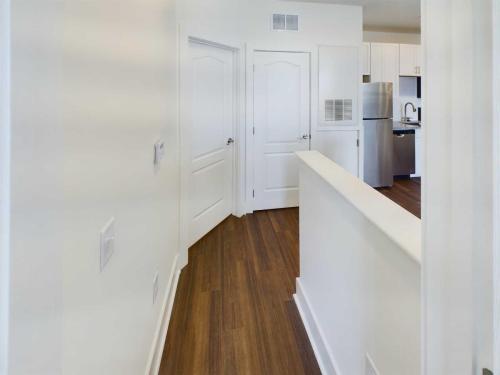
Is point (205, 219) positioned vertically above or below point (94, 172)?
below

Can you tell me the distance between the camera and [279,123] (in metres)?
4.45

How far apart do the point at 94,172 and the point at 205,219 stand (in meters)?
2.66

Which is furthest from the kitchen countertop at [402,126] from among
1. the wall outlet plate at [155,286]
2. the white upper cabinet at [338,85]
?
the wall outlet plate at [155,286]

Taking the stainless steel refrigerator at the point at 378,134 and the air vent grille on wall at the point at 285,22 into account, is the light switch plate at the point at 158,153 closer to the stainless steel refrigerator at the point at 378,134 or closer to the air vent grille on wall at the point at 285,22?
the air vent grille on wall at the point at 285,22

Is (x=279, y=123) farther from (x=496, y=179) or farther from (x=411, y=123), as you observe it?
(x=496, y=179)

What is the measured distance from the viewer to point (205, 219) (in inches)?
140

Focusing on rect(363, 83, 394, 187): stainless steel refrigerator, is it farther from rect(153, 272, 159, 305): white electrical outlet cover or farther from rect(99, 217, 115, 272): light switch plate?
rect(99, 217, 115, 272): light switch plate

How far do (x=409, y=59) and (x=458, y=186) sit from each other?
628cm

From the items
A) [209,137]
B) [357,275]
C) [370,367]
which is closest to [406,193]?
[209,137]

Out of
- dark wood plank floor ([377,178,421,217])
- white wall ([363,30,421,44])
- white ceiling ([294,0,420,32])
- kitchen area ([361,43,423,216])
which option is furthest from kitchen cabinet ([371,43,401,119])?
dark wood plank floor ([377,178,421,217])

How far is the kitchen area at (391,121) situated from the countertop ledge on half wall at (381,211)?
347 centimetres

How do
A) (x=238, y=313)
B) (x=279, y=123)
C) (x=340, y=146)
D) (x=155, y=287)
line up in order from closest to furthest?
1. (x=155, y=287)
2. (x=238, y=313)
3. (x=279, y=123)
4. (x=340, y=146)

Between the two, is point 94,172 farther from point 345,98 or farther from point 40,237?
point 345,98

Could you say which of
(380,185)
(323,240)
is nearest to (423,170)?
(323,240)
